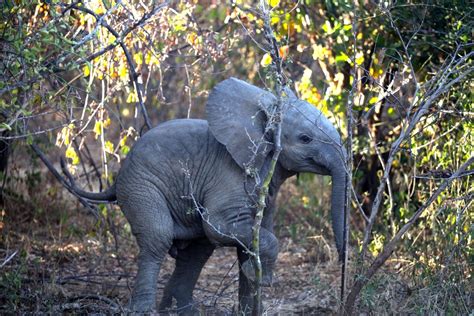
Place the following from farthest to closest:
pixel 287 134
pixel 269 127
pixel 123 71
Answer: pixel 123 71 → pixel 287 134 → pixel 269 127

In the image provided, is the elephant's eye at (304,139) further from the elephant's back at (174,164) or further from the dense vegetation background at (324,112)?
the elephant's back at (174,164)

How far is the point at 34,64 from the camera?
5234mm

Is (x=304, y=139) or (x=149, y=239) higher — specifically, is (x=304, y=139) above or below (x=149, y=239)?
above

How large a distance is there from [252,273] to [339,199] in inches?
25.9

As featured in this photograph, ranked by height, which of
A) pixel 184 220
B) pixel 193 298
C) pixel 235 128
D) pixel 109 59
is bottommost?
pixel 193 298

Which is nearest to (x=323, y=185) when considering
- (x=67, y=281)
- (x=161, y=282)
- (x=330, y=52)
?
(x=330, y=52)

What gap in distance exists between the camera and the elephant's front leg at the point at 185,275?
6.14m

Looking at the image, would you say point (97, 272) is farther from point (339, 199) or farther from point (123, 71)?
point (339, 199)

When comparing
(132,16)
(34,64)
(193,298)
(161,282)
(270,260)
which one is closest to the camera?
(34,64)

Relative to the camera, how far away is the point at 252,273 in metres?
5.50

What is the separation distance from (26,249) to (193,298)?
157 centimetres

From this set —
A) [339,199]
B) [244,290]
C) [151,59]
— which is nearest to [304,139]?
[339,199]

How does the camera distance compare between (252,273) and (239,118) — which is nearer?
(252,273)

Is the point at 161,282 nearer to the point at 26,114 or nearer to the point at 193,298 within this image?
the point at 193,298
